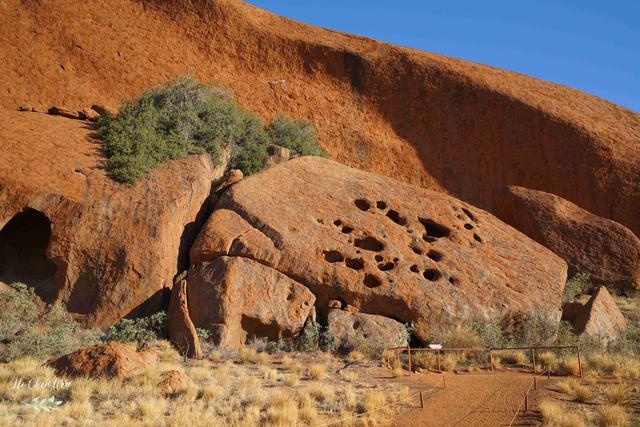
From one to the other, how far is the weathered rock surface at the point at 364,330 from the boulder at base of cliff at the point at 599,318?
12.9ft

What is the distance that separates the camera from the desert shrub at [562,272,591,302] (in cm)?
1677

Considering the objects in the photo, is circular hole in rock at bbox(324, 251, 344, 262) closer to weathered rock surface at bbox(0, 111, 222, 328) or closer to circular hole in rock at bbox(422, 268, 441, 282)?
circular hole in rock at bbox(422, 268, 441, 282)

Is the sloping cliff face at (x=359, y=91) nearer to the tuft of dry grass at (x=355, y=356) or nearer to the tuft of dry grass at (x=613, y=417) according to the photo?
the tuft of dry grass at (x=355, y=356)

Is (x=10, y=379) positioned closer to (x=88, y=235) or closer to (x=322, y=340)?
(x=88, y=235)

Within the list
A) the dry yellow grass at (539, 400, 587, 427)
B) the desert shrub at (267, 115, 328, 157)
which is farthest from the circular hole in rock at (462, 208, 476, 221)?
the dry yellow grass at (539, 400, 587, 427)

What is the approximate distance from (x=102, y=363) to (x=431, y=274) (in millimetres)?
7472

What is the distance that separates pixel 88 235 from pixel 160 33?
14775 millimetres

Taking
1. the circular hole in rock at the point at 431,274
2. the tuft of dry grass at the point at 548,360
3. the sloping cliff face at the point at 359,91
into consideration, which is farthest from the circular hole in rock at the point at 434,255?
the sloping cliff face at the point at 359,91

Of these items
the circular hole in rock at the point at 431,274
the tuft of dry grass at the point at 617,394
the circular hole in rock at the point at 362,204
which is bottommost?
the tuft of dry grass at the point at 617,394

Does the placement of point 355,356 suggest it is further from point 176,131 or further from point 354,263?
point 176,131

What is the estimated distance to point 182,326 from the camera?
12.3 metres

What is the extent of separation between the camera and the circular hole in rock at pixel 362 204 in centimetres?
1592

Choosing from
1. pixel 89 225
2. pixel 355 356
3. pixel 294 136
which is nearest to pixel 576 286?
pixel 355 356

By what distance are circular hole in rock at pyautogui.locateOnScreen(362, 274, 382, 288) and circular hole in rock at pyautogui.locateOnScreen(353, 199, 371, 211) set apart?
2.47m
